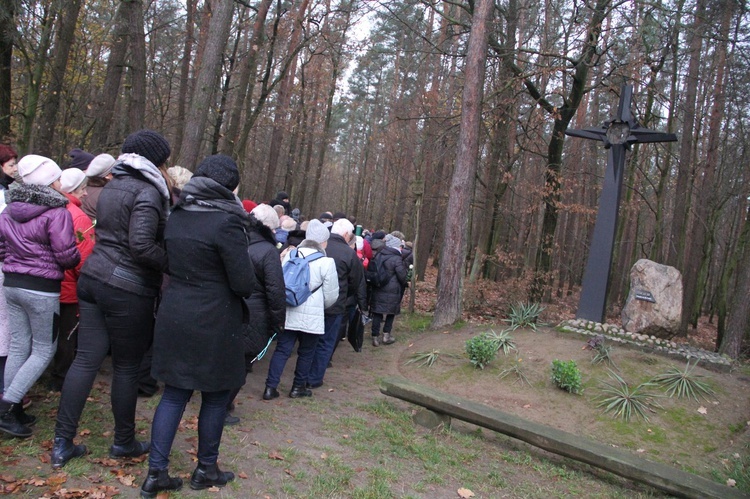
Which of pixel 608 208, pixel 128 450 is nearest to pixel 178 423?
pixel 128 450

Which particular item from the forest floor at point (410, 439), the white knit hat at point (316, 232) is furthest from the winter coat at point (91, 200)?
the white knit hat at point (316, 232)

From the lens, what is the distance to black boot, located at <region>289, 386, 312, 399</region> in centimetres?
574

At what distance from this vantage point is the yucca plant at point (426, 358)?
802 centimetres

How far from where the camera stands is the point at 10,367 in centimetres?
359

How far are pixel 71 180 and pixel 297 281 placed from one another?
2240 mm

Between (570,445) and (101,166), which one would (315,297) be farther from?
(570,445)

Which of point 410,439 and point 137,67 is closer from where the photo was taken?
point 410,439

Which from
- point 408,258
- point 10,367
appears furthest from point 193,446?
point 408,258

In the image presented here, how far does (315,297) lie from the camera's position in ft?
18.3

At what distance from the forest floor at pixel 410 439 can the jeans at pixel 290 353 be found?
0.25 meters

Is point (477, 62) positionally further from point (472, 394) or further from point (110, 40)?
point (110, 40)

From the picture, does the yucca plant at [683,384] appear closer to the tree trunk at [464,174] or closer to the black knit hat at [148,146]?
the tree trunk at [464,174]

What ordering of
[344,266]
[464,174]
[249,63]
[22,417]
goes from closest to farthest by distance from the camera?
[22,417]
[344,266]
[464,174]
[249,63]

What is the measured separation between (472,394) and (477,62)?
6396 mm
